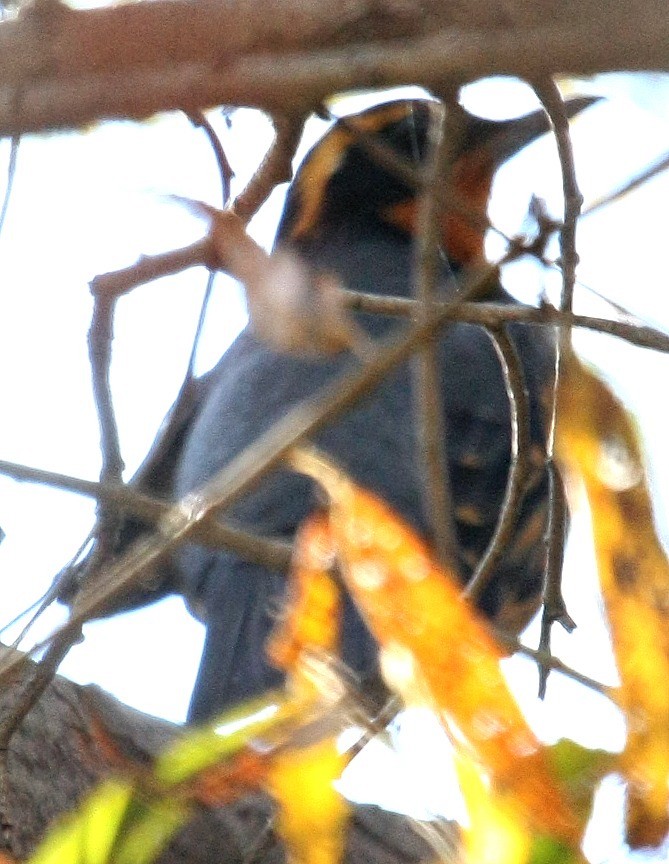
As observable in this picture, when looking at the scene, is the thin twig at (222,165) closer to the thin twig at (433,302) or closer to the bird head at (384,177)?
the thin twig at (433,302)

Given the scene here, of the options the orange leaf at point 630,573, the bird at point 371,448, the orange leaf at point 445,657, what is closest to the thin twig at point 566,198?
the orange leaf at point 630,573

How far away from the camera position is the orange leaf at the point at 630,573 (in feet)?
3.95

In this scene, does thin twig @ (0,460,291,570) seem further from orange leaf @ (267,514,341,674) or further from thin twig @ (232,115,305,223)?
thin twig @ (232,115,305,223)

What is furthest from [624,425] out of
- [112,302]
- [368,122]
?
[368,122]

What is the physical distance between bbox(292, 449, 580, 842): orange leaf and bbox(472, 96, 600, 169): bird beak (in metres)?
4.27

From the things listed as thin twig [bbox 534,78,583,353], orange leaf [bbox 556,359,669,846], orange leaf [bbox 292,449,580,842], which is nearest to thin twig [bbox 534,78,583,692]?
thin twig [bbox 534,78,583,353]

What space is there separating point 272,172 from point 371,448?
1620mm

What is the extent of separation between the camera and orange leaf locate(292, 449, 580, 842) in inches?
42.9

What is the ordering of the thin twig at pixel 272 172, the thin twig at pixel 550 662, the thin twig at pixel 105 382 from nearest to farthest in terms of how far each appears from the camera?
the thin twig at pixel 550 662
the thin twig at pixel 105 382
the thin twig at pixel 272 172

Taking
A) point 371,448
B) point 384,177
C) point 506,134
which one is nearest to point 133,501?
point 371,448

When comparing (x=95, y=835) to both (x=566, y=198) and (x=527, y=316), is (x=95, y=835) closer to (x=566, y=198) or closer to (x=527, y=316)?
(x=527, y=316)

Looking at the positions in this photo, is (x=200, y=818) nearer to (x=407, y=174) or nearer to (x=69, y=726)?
(x=69, y=726)

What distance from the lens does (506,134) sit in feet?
18.1

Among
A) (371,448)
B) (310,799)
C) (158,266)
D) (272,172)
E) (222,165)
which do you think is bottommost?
(310,799)
